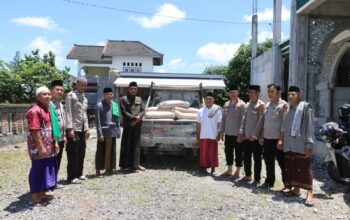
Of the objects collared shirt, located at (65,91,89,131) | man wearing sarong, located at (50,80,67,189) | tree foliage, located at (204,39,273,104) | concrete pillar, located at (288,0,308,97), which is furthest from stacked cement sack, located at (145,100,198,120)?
tree foliage, located at (204,39,273,104)

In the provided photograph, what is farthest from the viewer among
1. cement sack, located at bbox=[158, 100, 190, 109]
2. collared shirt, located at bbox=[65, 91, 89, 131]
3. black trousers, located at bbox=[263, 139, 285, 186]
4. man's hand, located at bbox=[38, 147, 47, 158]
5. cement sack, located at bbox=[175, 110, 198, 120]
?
cement sack, located at bbox=[158, 100, 190, 109]

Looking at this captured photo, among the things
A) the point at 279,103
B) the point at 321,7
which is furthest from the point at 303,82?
the point at 279,103

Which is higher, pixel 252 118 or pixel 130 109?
pixel 130 109

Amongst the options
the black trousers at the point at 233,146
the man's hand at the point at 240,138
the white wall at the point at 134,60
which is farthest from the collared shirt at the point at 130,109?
the white wall at the point at 134,60

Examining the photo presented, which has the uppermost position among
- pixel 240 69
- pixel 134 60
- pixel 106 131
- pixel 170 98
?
pixel 134 60

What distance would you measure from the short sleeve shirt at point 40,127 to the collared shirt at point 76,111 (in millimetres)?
1039

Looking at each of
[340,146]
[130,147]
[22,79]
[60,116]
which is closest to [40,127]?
[60,116]

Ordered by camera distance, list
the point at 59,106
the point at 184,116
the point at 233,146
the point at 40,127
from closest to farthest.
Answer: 1. the point at 40,127
2. the point at 59,106
3. the point at 233,146
4. the point at 184,116

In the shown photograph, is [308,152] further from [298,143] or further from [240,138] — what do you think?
[240,138]

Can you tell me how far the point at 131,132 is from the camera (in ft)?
26.7

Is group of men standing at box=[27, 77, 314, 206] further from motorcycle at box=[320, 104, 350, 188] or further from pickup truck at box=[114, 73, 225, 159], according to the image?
motorcycle at box=[320, 104, 350, 188]

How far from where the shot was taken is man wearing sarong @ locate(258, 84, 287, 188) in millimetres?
6707

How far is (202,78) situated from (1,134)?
21.4 feet

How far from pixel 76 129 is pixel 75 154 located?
0.43 meters
